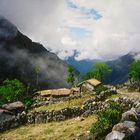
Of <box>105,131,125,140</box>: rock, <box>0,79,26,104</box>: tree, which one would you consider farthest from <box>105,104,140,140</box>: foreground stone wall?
<box>0,79,26,104</box>: tree

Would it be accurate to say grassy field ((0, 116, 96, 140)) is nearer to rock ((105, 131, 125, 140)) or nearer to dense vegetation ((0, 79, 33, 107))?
rock ((105, 131, 125, 140))

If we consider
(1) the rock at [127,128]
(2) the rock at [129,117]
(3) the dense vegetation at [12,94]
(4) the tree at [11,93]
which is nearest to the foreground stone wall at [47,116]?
(2) the rock at [129,117]

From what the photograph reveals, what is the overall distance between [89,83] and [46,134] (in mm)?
141146

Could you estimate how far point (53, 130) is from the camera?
123 feet

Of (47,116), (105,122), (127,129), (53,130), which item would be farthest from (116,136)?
(47,116)

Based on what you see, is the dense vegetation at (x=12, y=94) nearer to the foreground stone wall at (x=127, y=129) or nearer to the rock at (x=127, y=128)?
the foreground stone wall at (x=127, y=129)

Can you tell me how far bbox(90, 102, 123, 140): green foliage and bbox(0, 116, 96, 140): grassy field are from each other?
2.84 metres

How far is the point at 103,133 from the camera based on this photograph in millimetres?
30234

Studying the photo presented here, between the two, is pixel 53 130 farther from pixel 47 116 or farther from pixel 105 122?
pixel 105 122

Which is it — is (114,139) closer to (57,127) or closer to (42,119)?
(57,127)

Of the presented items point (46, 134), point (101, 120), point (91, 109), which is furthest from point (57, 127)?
point (101, 120)

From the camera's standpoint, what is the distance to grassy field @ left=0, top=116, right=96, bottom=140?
34719 mm

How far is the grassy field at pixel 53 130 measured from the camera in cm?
3472

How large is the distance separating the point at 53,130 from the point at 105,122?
818 centimetres
